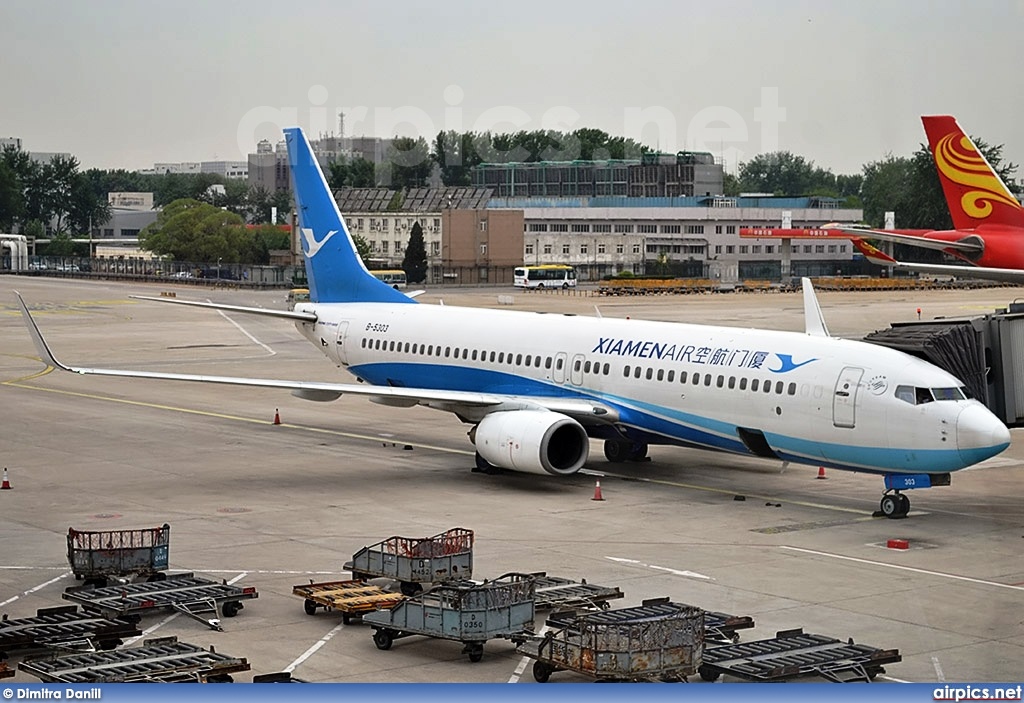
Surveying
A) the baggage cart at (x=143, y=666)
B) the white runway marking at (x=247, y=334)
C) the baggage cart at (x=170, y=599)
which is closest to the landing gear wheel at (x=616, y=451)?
the baggage cart at (x=170, y=599)

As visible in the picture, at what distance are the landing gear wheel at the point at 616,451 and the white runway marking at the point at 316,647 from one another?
1517 centimetres

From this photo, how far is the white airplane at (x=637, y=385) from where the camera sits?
1054 inches

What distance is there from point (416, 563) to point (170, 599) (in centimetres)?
352

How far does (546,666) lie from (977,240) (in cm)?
1278

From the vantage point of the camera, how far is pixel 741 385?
29016 millimetres

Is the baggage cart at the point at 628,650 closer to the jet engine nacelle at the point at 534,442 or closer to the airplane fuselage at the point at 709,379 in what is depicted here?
the airplane fuselage at the point at 709,379

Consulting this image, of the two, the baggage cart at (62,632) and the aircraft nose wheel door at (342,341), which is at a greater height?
the aircraft nose wheel door at (342,341)

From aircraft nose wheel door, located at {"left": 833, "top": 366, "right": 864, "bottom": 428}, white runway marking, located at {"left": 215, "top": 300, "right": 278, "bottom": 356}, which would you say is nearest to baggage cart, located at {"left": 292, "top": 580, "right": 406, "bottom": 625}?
aircraft nose wheel door, located at {"left": 833, "top": 366, "right": 864, "bottom": 428}

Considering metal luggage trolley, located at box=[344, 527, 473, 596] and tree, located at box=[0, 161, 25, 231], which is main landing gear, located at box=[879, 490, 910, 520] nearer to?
metal luggage trolley, located at box=[344, 527, 473, 596]

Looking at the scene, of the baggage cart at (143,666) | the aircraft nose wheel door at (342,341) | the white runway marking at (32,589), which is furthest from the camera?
the aircraft nose wheel door at (342,341)

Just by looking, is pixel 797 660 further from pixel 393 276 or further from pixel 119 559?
pixel 393 276

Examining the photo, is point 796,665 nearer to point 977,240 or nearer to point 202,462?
point 977,240

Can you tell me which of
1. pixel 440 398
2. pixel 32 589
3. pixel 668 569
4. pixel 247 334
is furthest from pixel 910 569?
pixel 247 334

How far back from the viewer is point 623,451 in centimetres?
3394
